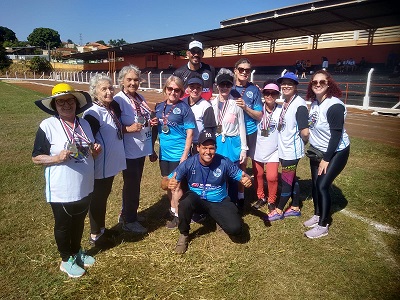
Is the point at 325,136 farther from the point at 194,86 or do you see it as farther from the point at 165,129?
the point at 165,129

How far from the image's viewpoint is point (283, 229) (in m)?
4.21

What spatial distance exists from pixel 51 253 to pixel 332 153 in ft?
12.0

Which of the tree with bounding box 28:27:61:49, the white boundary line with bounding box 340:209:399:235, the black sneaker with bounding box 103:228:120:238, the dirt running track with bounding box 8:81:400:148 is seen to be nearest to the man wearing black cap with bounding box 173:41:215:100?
the black sneaker with bounding box 103:228:120:238

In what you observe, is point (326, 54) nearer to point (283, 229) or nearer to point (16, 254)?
point (283, 229)

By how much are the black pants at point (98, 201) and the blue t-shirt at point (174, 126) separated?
86 cm

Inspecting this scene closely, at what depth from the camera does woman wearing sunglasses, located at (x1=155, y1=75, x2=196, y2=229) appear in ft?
12.7

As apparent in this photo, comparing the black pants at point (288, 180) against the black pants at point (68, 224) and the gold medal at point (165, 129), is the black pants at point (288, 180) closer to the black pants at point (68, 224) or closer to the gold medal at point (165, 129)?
the gold medal at point (165, 129)

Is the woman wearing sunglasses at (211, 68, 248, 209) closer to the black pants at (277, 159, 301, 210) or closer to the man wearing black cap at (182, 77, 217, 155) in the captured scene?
the man wearing black cap at (182, 77, 217, 155)

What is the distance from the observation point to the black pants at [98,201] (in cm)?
347

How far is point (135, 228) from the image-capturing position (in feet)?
13.6

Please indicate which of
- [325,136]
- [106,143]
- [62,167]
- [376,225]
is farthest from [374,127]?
[62,167]

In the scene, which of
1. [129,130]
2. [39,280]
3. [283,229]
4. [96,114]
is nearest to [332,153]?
[283,229]

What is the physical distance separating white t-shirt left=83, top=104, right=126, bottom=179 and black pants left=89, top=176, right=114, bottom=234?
0.34 feet

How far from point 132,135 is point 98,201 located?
2.96ft
